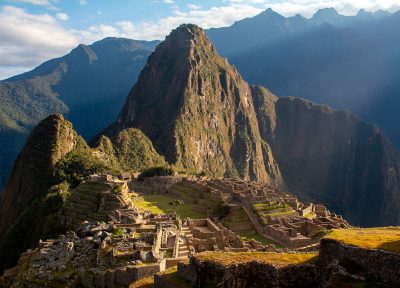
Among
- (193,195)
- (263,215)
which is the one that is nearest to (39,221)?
(193,195)

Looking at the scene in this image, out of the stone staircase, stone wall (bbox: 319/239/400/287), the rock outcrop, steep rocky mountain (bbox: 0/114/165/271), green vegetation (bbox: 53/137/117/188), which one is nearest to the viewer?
stone wall (bbox: 319/239/400/287)

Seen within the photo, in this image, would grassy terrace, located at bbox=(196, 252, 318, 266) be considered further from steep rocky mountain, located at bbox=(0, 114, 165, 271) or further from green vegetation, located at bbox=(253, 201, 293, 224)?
steep rocky mountain, located at bbox=(0, 114, 165, 271)

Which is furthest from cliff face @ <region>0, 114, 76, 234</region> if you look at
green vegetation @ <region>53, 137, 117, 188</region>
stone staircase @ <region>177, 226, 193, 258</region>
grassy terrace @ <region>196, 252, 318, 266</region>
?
grassy terrace @ <region>196, 252, 318, 266</region>

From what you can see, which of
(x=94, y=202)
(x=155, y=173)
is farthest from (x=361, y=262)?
(x=155, y=173)

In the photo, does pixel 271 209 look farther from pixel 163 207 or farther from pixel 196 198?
pixel 196 198

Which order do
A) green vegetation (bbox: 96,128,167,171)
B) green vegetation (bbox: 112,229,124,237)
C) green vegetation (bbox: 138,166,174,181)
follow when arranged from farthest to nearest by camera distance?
green vegetation (bbox: 96,128,167,171), green vegetation (bbox: 138,166,174,181), green vegetation (bbox: 112,229,124,237)

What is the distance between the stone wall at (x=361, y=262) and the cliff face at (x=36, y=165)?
79339mm

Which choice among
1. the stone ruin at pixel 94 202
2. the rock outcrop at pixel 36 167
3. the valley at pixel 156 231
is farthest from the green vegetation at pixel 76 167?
the stone ruin at pixel 94 202

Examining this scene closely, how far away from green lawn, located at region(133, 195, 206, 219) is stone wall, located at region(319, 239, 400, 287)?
141 feet

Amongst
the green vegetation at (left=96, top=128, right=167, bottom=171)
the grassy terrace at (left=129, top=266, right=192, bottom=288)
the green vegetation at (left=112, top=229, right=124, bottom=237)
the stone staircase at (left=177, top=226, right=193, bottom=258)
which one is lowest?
the grassy terrace at (left=129, top=266, right=192, bottom=288)

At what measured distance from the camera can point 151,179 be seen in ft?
302

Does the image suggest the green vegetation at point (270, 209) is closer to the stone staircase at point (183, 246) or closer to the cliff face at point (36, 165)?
the stone staircase at point (183, 246)

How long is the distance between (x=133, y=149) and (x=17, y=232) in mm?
58854

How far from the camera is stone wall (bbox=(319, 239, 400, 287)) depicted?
1446cm
